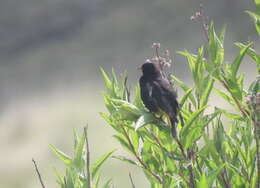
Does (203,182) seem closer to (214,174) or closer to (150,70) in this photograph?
(214,174)

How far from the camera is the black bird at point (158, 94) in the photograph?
0.73 metres

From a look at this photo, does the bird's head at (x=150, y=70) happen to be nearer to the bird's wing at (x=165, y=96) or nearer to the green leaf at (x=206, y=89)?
the bird's wing at (x=165, y=96)

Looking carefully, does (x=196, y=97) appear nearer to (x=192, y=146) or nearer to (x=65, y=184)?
(x=192, y=146)

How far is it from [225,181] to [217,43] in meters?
0.17

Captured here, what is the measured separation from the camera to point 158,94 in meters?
0.81

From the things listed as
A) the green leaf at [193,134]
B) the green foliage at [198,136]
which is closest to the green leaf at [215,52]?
the green foliage at [198,136]

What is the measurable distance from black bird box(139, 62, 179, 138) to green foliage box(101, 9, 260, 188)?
0.01m

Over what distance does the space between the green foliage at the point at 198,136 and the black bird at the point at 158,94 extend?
0.01 m

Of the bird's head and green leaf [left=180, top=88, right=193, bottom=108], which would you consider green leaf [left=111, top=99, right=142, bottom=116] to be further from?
the bird's head

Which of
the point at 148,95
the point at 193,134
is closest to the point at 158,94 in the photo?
the point at 148,95

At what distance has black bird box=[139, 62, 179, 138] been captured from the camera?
2.38 feet

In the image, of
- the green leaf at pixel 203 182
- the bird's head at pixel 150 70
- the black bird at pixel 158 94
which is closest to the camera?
the green leaf at pixel 203 182

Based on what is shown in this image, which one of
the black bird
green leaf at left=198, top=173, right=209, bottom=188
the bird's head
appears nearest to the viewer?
green leaf at left=198, top=173, right=209, bottom=188

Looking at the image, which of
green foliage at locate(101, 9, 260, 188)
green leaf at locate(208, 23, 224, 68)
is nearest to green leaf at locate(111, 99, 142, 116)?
green foliage at locate(101, 9, 260, 188)
